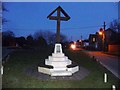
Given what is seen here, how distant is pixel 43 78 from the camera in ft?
48.8

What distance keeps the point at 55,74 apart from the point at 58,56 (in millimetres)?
1893

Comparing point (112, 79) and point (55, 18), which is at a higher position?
point (55, 18)

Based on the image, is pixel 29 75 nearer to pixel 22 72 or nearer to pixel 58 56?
pixel 22 72

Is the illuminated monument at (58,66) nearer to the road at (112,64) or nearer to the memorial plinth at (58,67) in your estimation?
the memorial plinth at (58,67)

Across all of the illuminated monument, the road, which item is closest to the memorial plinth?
the illuminated monument

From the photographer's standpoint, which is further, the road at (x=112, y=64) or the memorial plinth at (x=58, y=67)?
the road at (x=112, y=64)

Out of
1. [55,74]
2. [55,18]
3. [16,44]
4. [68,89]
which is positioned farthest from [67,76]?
[16,44]

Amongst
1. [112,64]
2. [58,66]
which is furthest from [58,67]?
[112,64]

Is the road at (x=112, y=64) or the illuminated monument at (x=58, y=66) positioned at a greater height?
the illuminated monument at (x=58, y=66)

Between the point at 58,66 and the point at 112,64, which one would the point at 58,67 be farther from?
the point at 112,64

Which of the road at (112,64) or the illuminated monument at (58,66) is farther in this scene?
the road at (112,64)

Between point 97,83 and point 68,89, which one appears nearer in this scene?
point 68,89

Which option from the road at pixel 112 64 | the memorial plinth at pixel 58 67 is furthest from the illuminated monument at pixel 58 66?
the road at pixel 112 64

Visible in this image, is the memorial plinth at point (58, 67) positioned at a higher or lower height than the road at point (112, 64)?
higher
